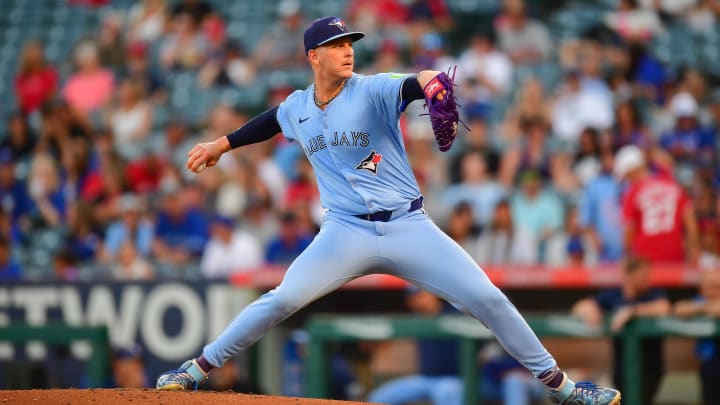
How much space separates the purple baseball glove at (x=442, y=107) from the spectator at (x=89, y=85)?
918 centimetres

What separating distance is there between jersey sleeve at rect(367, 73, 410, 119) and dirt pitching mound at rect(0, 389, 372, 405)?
127 centimetres

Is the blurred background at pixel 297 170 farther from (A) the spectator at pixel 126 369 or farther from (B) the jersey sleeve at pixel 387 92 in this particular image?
(B) the jersey sleeve at pixel 387 92

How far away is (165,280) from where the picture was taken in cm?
885

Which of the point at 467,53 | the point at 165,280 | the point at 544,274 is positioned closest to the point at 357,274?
the point at 544,274

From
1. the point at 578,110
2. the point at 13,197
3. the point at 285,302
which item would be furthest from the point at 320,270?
the point at 13,197

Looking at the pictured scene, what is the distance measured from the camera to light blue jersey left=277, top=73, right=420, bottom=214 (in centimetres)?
490

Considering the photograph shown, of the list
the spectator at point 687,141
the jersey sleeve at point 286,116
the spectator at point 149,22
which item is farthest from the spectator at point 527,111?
the jersey sleeve at point 286,116

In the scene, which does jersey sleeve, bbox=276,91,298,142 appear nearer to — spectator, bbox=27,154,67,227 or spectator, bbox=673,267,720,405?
spectator, bbox=673,267,720,405

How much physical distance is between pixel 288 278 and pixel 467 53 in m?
7.35

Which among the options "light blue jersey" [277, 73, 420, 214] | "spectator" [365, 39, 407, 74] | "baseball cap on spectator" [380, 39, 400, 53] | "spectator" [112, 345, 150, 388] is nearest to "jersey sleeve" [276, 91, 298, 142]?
"light blue jersey" [277, 73, 420, 214]

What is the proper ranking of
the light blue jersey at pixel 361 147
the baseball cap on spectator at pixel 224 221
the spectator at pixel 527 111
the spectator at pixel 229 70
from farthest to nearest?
the spectator at pixel 229 70 → the spectator at pixel 527 111 → the baseball cap on spectator at pixel 224 221 → the light blue jersey at pixel 361 147

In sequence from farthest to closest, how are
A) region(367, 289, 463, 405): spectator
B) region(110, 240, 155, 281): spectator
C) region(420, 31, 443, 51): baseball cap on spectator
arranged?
1. region(420, 31, 443, 51): baseball cap on spectator
2. region(110, 240, 155, 281): spectator
3. region(367, 289, 463, 405): spectator

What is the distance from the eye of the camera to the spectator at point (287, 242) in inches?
365

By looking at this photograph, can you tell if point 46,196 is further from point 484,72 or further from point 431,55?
point 484,72
